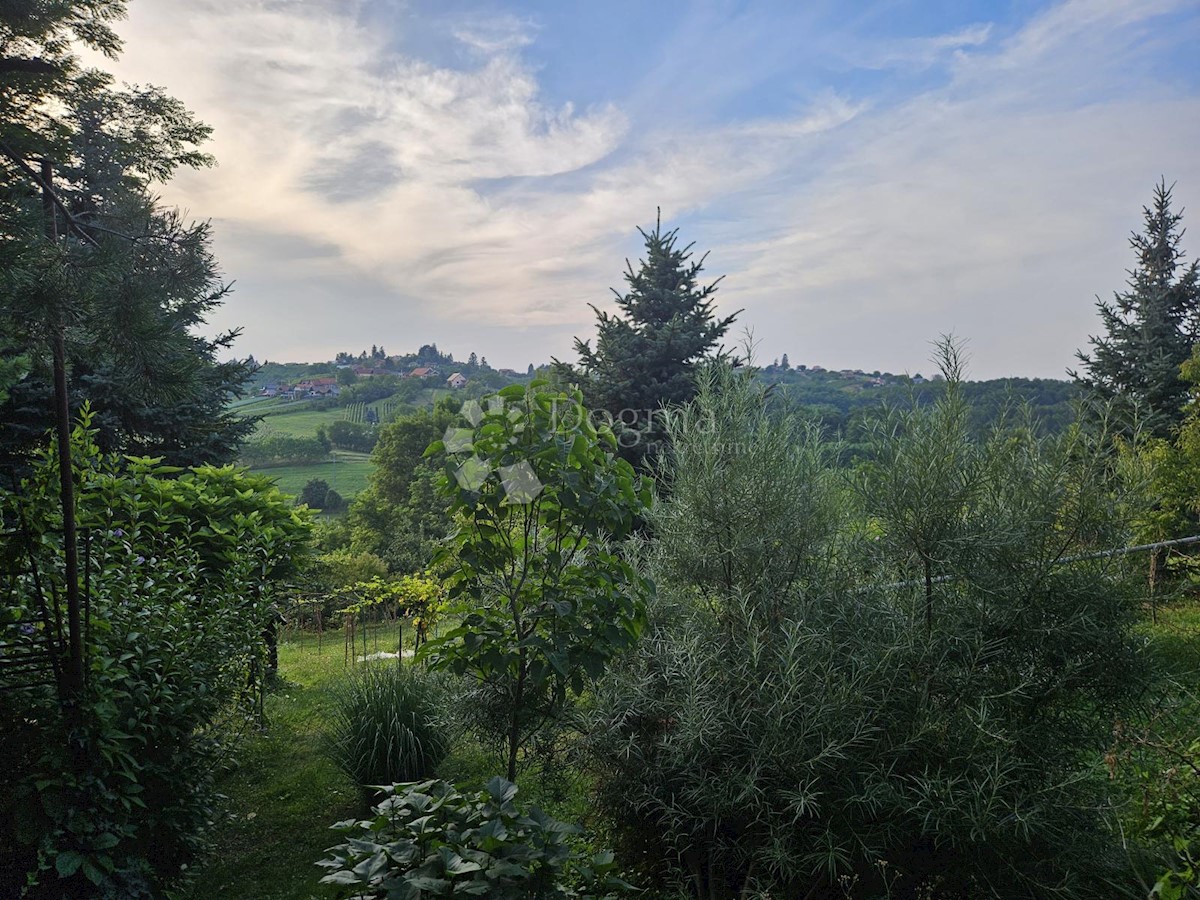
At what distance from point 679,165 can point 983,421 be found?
4.72m

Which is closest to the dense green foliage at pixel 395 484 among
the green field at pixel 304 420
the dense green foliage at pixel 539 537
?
the green field at pixel 304 420

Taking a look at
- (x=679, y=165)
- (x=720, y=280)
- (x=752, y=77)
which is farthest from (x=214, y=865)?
(x=720, y=280)

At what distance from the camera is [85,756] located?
96.3 inches

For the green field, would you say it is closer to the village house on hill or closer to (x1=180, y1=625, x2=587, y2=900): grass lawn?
A: the village house on hill

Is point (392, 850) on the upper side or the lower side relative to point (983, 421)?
lower

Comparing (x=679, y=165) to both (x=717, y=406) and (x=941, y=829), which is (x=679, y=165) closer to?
(x=717, y=406)

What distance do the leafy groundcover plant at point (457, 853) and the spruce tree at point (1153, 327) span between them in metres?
14.3

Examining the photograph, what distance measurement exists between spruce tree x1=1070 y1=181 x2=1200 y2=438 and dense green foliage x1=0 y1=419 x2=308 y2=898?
47.9 feet

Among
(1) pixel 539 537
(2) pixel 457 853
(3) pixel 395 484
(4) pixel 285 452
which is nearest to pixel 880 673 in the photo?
(1) pixel 539 537

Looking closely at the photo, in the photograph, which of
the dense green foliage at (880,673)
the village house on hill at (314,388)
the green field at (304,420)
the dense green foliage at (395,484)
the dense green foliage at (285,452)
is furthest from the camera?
the dense green foliage at (395,484)

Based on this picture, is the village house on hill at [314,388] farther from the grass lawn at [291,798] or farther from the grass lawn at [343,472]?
the grass lawn at [291,798]

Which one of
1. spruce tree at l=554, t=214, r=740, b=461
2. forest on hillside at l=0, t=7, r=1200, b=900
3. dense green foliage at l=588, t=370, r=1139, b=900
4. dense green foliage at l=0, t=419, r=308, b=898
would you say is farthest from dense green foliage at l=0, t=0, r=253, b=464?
spruce tree at l=554, t=214, r=740, b=461

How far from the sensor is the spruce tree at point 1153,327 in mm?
12078

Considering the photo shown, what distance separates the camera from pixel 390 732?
3.54 m
